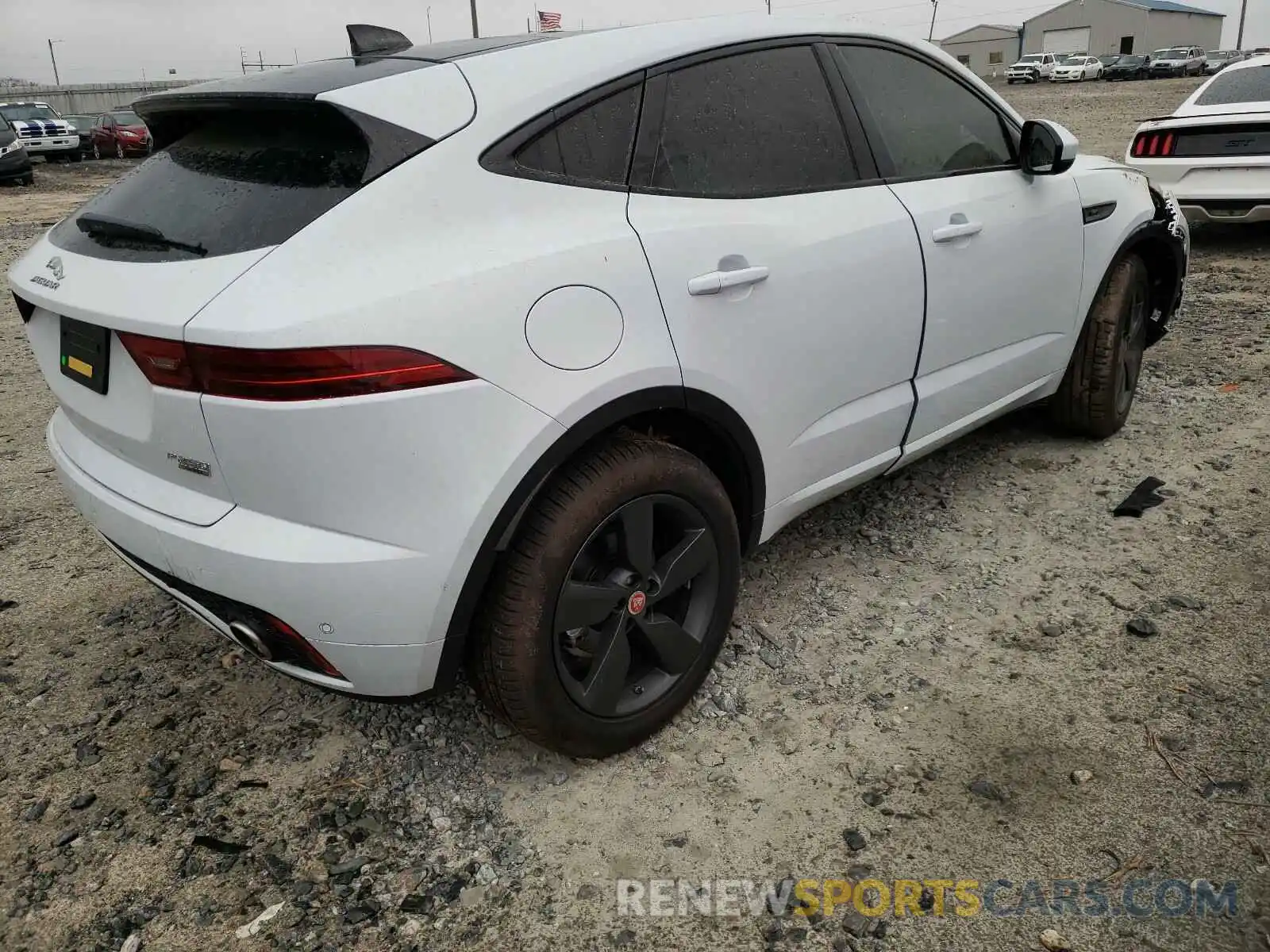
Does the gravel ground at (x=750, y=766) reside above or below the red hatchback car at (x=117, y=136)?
below

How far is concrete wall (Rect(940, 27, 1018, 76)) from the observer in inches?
2936

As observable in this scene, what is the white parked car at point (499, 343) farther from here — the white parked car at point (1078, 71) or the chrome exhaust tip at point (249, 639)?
the white parked car at point (1078, 71)

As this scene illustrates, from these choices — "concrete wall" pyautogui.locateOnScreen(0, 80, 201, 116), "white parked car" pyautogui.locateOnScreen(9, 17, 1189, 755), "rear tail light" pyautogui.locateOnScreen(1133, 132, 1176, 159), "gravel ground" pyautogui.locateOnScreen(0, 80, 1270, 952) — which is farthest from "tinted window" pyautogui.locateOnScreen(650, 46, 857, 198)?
"concrete wall" pyautogui.locateOnScreen(0, 80, 201, 116)

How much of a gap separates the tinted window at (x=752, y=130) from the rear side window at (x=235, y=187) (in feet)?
2.50

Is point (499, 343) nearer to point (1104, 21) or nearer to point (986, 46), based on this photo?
point (1104, 21)

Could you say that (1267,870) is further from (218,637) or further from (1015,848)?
(218,637)

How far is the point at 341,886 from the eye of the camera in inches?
82.1

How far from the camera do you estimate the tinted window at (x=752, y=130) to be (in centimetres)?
241

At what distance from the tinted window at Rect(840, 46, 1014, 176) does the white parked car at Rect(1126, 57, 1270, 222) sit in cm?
524

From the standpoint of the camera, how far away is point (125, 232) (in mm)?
2133

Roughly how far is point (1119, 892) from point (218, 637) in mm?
2532

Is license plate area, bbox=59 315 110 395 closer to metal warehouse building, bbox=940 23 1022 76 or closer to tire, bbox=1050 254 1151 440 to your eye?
tire, bbox=1050 254 1151 440

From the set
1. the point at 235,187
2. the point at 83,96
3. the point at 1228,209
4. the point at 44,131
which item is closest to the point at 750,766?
the point at 235,187

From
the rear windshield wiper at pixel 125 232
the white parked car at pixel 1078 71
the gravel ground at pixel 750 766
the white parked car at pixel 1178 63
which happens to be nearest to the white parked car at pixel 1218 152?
the gravel ground at pixel 750 766
